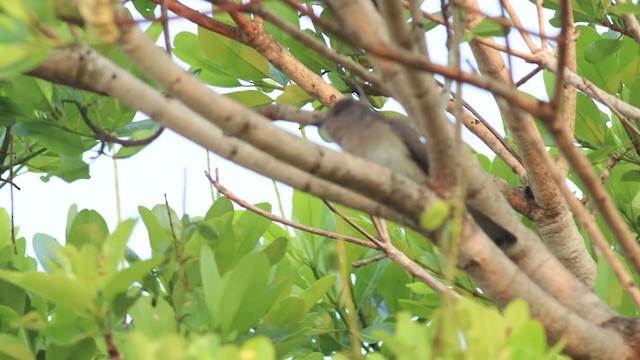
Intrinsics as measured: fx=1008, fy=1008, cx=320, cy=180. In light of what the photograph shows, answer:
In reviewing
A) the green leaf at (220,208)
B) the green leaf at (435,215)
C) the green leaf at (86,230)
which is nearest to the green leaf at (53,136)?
the green leaf at (86,230)

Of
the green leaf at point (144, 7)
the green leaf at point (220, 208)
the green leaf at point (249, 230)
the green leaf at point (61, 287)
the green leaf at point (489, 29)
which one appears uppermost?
the green leaf at point (144, 7)

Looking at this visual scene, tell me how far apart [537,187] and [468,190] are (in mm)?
1071

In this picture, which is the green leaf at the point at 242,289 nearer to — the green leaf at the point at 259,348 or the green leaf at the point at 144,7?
the green leaf at the point at 259,348

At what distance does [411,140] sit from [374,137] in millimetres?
83

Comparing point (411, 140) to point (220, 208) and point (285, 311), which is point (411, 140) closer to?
point (285, 311)

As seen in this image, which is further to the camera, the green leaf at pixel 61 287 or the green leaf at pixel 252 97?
the green leaf at pixel 252 97

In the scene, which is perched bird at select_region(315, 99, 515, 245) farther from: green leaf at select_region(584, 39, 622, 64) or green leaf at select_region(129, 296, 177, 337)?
green leaf at select_region(584, 39, 622, 64)

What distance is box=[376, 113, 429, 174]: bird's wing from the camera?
207cm

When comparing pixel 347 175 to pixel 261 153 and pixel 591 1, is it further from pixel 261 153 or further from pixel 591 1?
pixel 591 1

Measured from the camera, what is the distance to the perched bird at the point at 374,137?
2.09 meters

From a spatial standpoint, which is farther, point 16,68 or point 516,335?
point 516,335

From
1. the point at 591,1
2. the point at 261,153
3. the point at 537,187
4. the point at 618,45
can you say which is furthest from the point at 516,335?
the point at 591,1

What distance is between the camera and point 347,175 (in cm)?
155

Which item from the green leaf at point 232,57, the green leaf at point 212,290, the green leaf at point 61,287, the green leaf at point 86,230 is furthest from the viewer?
the green leaf at point 232,57
